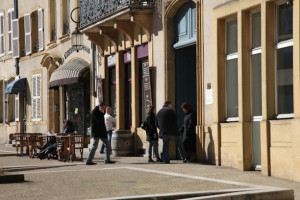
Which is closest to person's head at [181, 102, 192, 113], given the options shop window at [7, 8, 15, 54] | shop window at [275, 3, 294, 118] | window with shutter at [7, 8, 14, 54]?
shop window at [275, 3, 294, 118]

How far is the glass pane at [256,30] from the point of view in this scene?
56.2ft

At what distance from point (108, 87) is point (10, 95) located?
1320cm

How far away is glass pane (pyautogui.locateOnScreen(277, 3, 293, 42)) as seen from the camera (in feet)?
51.4

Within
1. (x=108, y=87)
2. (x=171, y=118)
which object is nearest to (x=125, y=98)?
(x=108, y=87)

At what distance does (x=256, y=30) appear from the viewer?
17.2 metres

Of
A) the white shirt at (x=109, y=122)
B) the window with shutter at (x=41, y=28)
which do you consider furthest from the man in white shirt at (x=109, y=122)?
the window with shutter at (x=41, y=28)

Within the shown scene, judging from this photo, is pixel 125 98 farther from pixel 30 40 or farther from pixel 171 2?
pixel 30 40

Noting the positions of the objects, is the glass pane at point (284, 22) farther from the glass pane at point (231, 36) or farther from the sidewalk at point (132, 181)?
the sidewalk at point (132, 181)

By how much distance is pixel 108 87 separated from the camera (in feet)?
88.9

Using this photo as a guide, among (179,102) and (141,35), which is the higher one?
(141,35)

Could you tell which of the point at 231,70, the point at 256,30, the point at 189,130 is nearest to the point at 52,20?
the point at 189,130

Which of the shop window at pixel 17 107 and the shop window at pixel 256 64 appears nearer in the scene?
the shop window at pixel 256 64

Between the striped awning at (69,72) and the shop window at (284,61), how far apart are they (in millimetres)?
13420

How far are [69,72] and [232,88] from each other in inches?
451
